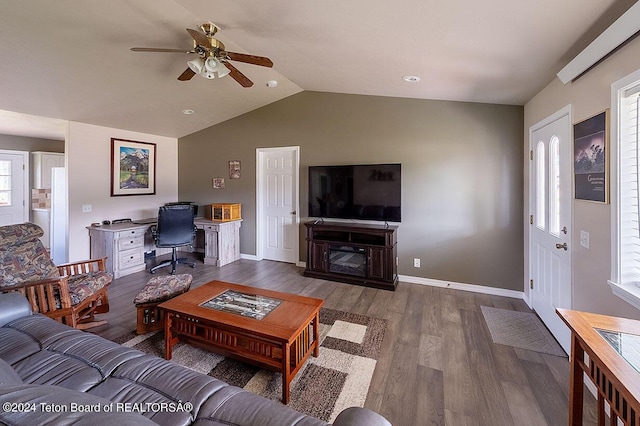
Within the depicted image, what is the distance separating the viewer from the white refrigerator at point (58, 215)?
4.84 metres

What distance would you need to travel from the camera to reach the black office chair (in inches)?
166

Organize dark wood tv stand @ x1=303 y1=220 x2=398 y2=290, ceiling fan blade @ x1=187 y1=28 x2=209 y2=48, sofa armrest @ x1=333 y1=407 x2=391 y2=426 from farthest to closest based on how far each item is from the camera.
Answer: dark wood tv stand @ x1=303 y1=220 x2=398 y2=290, ceiling fan blade @ x1=187 y1=28 x2=209 y2=48, sofa armrest @ x1=333 y1=407 x2=391 y2=426

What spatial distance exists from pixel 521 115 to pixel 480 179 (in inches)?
33.5

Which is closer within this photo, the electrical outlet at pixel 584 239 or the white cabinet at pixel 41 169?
the electrical outlet at pixel 584 239

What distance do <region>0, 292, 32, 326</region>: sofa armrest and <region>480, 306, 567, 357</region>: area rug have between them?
11.6 ft

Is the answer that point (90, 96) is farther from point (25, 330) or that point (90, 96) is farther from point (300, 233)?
point (300, 233)

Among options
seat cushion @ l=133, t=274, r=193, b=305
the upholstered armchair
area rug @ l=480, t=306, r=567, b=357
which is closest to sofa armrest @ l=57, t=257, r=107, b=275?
the upholstered armchair

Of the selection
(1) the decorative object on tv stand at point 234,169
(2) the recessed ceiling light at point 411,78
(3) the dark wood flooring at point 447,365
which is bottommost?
(3) the dark wood flooring at point 447,365

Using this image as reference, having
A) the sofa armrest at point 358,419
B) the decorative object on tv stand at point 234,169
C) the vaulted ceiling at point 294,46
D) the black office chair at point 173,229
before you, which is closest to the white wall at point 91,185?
the vaulted ceiling at point 294,46

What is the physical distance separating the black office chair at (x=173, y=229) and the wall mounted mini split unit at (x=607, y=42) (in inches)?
183

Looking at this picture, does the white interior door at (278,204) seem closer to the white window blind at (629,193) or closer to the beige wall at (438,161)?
the beige wall at (438,161)

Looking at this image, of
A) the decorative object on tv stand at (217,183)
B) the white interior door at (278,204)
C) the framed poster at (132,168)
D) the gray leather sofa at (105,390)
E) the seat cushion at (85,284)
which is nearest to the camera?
the gray leather sofa at (105,390)

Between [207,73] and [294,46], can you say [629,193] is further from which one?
[207,73]

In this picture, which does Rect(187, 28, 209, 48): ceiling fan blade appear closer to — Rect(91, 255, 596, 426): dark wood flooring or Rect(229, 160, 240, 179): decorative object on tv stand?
Rect(91, 255, 596, 426): dark wood flooring
